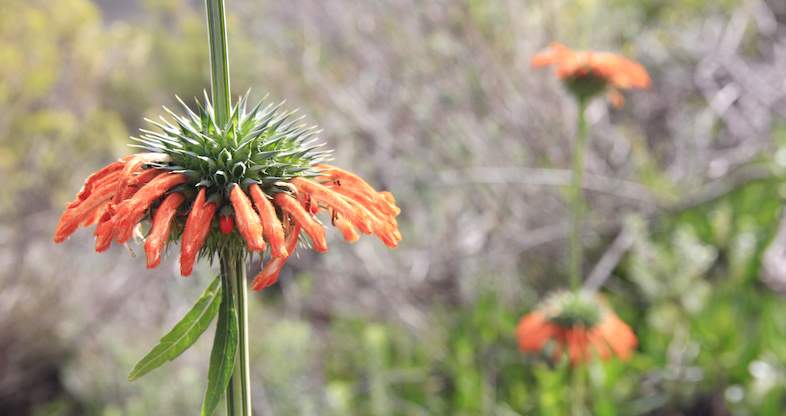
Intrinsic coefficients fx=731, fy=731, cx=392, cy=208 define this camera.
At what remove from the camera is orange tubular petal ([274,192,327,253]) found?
757 millimetres

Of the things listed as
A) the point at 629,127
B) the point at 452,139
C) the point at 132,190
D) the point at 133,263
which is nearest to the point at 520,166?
the point at 452,139

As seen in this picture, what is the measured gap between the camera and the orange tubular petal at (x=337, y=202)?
0.81 meters

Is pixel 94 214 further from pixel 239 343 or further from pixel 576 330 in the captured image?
pixel 576 330

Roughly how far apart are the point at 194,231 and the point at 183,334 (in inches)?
5.8

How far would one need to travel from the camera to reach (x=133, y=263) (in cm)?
377

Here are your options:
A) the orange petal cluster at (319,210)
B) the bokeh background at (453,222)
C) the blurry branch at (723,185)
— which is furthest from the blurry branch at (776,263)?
the orange petal cluster at (319,210)

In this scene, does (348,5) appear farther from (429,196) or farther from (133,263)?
(133,263)

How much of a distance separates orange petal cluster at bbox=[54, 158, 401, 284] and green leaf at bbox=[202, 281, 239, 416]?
0.15 feet

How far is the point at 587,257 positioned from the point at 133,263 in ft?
7.57

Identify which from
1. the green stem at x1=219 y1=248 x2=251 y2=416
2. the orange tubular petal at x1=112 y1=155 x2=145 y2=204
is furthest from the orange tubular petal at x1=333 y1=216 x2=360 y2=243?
the orange tubular petal at x1=112 y1=155 x2=145 y2=204

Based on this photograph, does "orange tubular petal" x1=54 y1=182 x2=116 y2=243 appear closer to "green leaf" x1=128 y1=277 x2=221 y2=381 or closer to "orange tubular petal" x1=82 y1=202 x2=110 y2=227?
"orange tubular petal" x1=82 y1=202 x2=110 y2=227

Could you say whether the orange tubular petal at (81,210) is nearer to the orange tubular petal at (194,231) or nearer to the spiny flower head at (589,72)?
the orange tubular petal at (194,231)

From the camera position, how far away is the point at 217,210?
32.8 inches

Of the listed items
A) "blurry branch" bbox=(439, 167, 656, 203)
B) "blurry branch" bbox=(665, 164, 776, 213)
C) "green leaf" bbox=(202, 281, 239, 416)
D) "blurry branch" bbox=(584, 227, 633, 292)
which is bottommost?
"green leaf" bbox=(202, 281, 239, 416)
